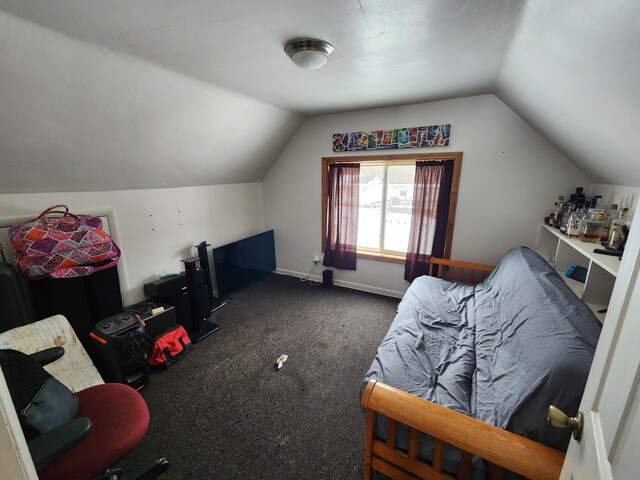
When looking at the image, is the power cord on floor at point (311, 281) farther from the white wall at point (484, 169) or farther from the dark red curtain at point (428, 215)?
the dark red curtain at point (428, 215)

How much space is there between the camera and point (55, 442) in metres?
0.90

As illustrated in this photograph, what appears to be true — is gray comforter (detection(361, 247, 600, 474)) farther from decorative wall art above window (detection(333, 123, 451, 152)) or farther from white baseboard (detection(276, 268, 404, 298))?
decorative wall art above window (detection(333, 123, 451, 152))

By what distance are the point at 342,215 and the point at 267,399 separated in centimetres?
227

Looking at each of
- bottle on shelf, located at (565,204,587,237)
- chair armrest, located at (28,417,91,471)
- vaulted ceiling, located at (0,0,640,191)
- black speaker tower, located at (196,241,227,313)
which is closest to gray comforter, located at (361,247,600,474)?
bottle on shelf, located at (565,204,587,237)

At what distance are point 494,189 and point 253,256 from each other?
118 inches

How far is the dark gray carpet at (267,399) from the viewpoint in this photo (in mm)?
1487

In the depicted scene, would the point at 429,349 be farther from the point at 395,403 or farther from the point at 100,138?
the point at 100,138

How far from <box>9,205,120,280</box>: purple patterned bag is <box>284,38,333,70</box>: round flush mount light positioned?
1898 mm

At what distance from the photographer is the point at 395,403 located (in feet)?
3.65

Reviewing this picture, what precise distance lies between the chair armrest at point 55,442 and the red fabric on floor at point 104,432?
0.18 m

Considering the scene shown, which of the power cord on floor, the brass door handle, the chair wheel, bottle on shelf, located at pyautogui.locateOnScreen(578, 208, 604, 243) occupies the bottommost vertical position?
the chair wheel

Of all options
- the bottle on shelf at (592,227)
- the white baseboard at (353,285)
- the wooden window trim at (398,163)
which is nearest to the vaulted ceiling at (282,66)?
the bottle on shelf at (592,227)

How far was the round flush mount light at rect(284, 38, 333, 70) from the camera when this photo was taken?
1.46 metres

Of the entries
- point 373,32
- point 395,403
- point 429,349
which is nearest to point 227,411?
point 395,403
